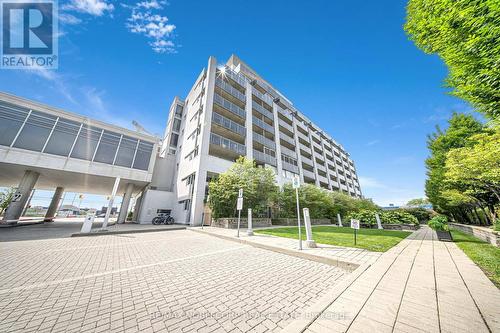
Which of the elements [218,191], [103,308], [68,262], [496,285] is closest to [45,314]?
[103,308]

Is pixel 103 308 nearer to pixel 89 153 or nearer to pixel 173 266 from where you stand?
pixel 173 266

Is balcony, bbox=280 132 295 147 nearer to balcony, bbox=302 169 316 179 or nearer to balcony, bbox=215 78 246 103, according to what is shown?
balcony, bbox=302 169 316 179

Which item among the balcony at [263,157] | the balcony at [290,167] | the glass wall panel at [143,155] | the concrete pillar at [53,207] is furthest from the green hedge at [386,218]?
the concrete pillar at [53,207]

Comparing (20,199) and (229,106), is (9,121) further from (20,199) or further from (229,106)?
(229,106)

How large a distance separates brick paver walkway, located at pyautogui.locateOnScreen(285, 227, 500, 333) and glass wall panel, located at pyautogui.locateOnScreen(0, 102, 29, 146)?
83.7 feet

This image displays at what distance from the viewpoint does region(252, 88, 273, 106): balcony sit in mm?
29237

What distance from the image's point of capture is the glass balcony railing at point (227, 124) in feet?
70.8

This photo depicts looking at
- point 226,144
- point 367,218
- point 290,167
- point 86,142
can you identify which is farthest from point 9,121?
point 367,218

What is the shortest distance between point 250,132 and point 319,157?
2248 centimetres

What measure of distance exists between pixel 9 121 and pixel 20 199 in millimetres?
7095

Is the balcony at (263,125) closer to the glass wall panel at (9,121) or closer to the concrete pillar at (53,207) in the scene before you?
the glass wall panel at (9,121)

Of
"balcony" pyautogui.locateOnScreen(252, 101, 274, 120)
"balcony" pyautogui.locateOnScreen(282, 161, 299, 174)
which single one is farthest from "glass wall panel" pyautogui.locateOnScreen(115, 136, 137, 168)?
"balcony" pyautogui.locateOnScreen(282, 161, 299, 174)

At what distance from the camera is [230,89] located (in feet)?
80.8

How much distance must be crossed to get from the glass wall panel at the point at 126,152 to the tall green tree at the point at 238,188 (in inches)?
420
